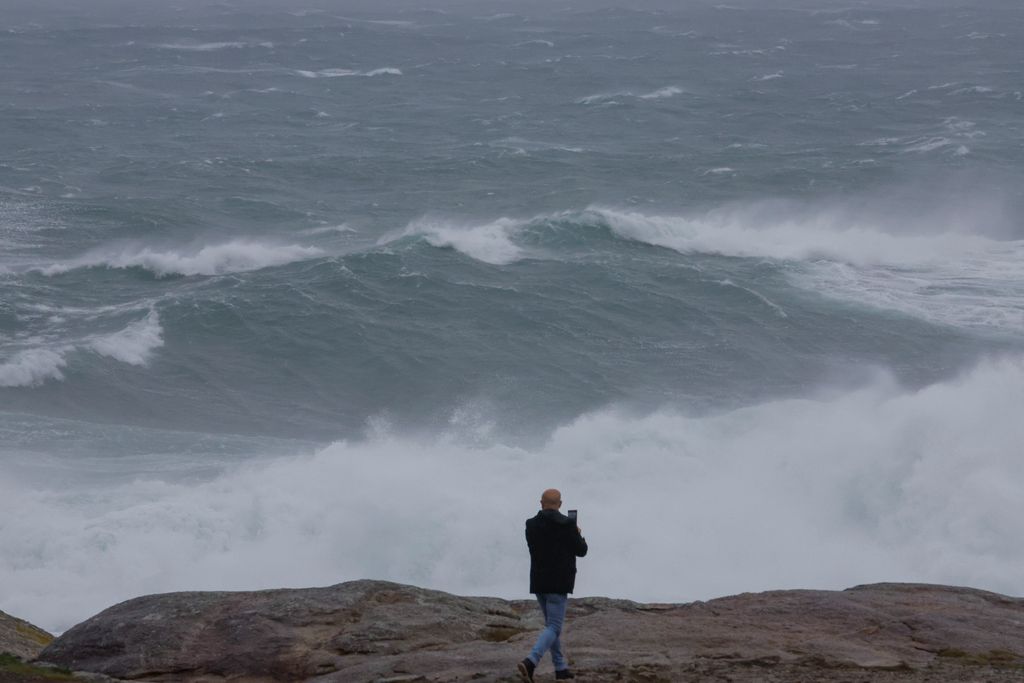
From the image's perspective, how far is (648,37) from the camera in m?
122

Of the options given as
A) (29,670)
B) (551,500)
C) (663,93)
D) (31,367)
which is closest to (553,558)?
(551,500)

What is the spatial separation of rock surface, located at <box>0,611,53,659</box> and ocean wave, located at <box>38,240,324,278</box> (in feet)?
102

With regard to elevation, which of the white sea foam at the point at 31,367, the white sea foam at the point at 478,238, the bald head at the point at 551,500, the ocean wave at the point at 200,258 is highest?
the white sea foam at the point at 478,238

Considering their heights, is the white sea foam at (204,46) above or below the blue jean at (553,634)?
above

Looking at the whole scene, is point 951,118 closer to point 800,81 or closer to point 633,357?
point 800,81

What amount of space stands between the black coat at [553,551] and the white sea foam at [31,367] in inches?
1055

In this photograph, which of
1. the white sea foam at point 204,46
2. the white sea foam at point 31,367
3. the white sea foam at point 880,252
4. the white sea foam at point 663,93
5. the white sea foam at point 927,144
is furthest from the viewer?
the white sea foam at point 204,46

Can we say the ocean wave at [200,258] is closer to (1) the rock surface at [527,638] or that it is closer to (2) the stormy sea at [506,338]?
(2) the stormy sea at [506,338]

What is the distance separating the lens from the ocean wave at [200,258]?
4553 centimetres

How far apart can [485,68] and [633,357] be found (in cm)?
6746

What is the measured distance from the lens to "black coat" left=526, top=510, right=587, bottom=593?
10.8 m

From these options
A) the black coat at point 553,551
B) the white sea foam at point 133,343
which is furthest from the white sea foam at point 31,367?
the black coat at point 553,551

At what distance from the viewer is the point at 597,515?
87.6ft

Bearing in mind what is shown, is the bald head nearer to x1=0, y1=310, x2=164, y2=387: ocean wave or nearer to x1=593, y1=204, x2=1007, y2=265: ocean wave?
x1=0, y1=310, x2=164, y2=387: ocean wave
